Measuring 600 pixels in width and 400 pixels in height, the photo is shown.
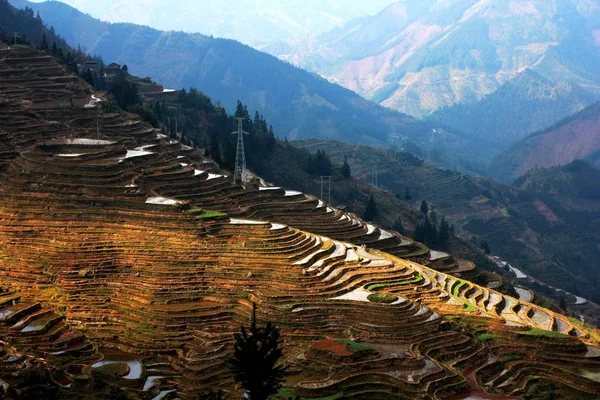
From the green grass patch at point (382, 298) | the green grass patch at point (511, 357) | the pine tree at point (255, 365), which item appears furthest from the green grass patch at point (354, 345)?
the pine tree at point (255, 365)

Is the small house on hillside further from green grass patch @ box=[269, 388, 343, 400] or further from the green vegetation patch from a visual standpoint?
green grass patch @ box=[269, 388, 343, 400]

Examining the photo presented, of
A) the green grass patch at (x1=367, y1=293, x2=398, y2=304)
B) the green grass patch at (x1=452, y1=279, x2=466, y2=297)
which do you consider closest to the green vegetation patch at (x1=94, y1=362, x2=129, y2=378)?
the green grass patch at (x1=367, y1=293, x2=398, y2=304)

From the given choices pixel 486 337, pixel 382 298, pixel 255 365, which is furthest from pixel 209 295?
pixel 255 365

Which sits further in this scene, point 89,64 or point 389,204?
point 89,64

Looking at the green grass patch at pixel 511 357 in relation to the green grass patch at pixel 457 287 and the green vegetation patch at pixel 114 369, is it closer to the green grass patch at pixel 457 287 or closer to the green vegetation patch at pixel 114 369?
the green grass patch at pixel 457 287

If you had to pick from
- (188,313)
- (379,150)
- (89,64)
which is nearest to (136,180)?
(188,313)

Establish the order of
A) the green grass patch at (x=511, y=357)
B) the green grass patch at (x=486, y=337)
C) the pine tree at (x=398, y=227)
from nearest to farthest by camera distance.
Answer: the green grass patch at (x=511, y=357), the green grass patch at (x=486, y=337), the pine tree at (x=398, y=227)

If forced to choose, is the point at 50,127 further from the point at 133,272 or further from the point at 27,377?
the point at 27,377
